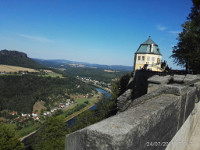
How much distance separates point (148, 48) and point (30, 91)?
358ft

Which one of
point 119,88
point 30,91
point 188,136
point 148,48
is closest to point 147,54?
point 148,48

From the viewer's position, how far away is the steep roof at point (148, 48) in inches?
1158

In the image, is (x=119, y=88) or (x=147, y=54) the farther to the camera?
(x=147, y=54)

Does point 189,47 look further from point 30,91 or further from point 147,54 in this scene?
point 30,91

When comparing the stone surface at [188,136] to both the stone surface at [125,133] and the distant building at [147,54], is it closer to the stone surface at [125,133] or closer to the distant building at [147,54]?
the stone surface at [125,133]

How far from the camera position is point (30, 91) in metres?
115

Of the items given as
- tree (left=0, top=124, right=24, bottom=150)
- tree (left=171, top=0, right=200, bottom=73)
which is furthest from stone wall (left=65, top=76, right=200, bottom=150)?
tree (left=0, top=124, right=24, bottom=150)

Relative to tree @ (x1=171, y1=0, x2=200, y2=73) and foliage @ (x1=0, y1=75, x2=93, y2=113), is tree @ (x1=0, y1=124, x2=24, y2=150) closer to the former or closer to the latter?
tree @ (x1=171, y1=0, x2=200, y2=73)

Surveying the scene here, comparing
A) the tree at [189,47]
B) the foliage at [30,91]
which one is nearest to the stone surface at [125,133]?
the tree at [189,47]

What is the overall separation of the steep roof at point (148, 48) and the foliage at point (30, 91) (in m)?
77.3

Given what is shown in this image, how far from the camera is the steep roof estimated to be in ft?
96.5

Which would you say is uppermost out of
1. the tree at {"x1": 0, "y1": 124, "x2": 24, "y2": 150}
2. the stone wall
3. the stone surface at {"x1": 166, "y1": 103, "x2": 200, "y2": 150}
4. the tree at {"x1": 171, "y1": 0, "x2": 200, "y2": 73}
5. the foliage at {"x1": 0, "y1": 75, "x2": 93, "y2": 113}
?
the tree at {"x1": 171, "y1": 0, "x2": 200, "y2": 73}

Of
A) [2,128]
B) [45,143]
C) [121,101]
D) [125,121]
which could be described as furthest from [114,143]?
[2,128]

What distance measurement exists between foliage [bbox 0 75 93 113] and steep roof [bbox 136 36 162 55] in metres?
77.3
